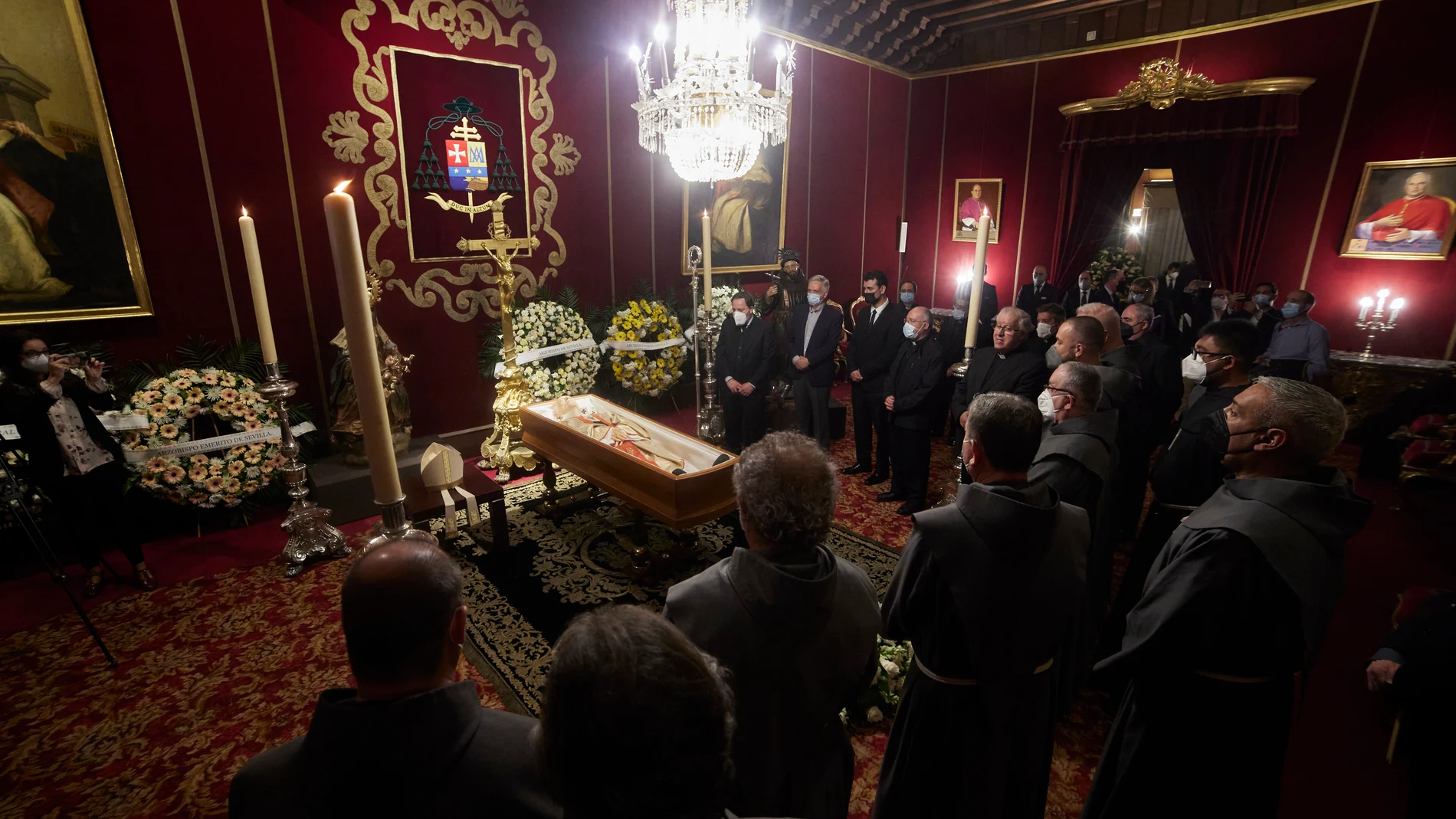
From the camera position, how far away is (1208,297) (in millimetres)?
8375

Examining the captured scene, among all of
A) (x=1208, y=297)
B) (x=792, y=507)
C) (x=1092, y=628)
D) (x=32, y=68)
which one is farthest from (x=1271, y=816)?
(x=1208, y=297)

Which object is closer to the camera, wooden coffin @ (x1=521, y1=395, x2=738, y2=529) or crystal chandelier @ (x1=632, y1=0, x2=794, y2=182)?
wooden coffin @ (x1=521, y1=395, x2=738, y2=529)

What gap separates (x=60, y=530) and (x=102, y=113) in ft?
9.47

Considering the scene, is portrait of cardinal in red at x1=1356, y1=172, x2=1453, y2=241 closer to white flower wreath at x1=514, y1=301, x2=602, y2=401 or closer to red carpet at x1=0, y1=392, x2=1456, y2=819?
red carpet at x1=0, y1=392, x2=1456, y2=819

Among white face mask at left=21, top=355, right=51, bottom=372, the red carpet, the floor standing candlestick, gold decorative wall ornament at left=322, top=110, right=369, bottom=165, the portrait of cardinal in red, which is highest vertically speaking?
gold decorative wall ornament at left=322, top=110, right=369, bottom=165

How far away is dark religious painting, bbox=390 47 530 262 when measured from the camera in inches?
222

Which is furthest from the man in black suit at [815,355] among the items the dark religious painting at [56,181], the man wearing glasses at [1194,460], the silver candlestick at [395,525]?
the dark religious painting at [56,181]

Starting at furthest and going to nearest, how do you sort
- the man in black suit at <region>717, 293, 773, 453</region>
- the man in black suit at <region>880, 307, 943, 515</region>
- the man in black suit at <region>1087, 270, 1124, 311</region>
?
1. the man in black suit at <region>1087, 270, 1124, 311</region>
2. the man in black suit at <region>717, 293, 773, 453</region>
3. the man in black suit at <region>880, 307, 943, 515</region>

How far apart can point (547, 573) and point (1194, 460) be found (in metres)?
3.71

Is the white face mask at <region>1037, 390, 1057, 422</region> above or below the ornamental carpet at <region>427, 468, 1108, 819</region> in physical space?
above

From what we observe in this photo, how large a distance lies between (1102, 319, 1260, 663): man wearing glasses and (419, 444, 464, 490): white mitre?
3.70 meters

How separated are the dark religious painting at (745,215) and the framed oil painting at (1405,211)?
686cm

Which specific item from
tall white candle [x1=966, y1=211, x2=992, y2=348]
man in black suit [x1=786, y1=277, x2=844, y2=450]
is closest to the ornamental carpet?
man in black suit [x1=786, y1=277, x2=844, y2=450]

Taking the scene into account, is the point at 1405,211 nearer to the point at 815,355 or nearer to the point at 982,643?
the point at 815,355
